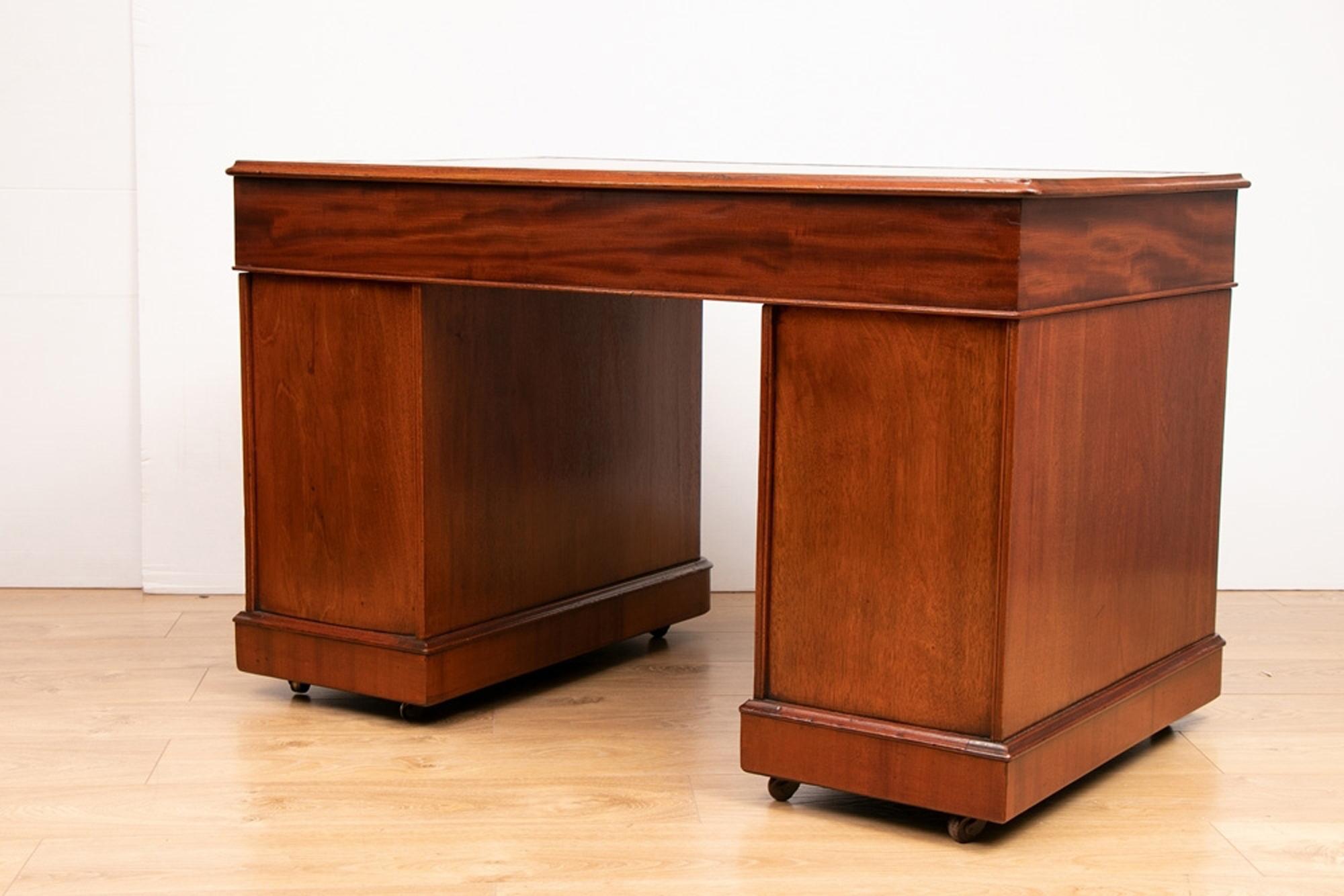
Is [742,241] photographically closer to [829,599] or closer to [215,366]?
[829,599]

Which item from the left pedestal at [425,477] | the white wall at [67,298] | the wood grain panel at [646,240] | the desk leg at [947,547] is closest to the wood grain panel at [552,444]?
the left pedestal at [425,477]

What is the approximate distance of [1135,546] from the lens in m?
2.59

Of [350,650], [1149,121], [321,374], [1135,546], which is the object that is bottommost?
[350,650]

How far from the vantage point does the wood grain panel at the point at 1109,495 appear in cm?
228

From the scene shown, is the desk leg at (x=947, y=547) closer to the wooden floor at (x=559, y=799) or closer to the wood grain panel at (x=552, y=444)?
the wooden floor at (x=559, y=799)

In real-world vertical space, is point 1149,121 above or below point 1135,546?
above

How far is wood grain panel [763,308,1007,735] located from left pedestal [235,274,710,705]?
62cm

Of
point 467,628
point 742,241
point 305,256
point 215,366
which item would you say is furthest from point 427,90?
point 742,241

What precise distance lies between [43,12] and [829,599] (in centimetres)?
220

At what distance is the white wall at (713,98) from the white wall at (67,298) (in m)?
0.04

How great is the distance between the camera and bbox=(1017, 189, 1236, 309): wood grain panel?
2.22 metres

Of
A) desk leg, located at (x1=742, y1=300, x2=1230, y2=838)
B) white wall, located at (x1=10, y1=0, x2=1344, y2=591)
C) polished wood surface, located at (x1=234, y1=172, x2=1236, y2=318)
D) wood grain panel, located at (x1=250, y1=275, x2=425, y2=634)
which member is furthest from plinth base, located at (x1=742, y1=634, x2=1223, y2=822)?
white wall, located at (x1=10, y1=0, x2=1344, y2=591)

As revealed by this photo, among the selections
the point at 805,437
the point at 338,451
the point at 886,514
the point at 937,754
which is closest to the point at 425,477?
the point at 338,451

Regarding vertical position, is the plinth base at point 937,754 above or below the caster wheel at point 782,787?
above
